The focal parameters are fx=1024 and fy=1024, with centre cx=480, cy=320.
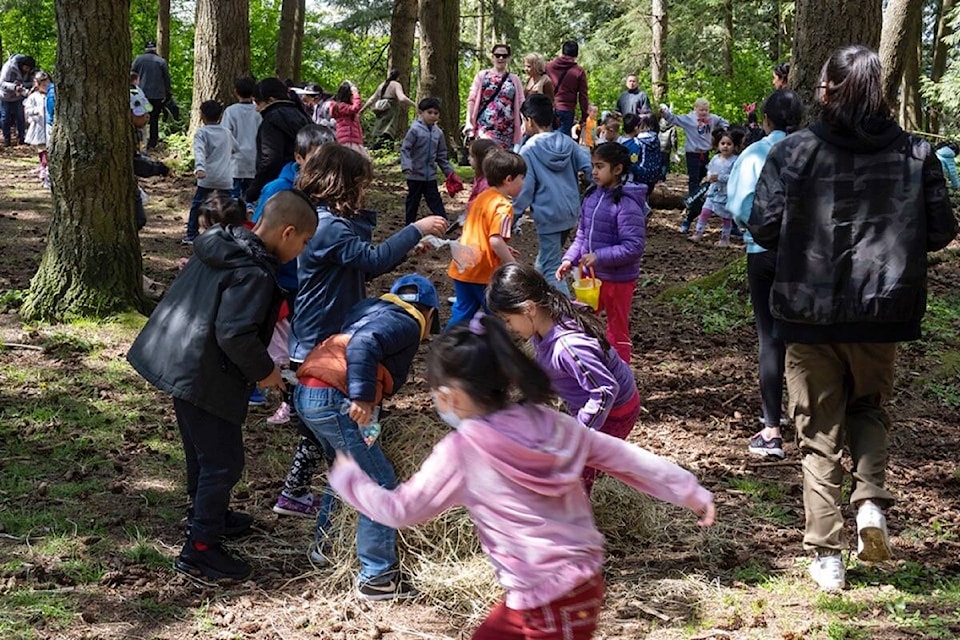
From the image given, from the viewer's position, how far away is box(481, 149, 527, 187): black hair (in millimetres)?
6727

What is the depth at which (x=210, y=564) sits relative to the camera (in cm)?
458

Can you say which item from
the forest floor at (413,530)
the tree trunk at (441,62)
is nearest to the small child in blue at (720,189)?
the forest floor at (413,530)

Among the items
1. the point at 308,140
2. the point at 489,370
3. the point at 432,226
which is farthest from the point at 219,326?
the point at 308,140

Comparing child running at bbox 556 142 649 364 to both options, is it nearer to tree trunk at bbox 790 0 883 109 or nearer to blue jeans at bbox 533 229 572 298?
blue jeans at bbox 533 229 572 298

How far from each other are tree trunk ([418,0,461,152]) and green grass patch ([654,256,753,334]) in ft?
26.7

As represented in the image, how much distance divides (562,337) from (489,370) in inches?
48.9

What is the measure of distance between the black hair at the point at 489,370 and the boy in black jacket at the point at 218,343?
4.94 feet

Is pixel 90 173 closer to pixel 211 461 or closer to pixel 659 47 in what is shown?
pixel 211 461

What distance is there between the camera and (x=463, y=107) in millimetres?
38625

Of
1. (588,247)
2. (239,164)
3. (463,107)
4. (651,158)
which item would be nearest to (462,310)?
(588,247)

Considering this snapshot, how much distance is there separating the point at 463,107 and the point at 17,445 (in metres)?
33.9

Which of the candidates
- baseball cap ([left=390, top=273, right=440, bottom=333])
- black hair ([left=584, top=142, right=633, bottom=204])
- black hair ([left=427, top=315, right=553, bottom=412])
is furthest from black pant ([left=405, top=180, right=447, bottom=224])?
black hair ([left=427, top=315, right=553, bottom=412])

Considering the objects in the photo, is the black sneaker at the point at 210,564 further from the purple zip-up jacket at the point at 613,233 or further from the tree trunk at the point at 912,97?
the tree trunk at the point at 912,97

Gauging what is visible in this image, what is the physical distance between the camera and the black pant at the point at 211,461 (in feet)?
14.6
